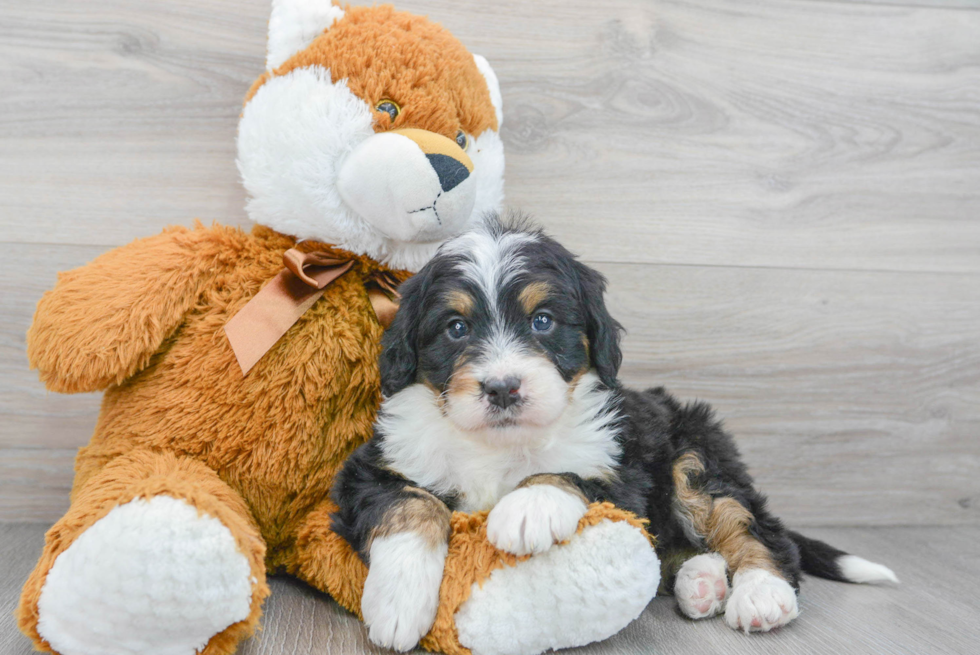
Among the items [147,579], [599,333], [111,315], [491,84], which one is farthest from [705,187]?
[147,579]

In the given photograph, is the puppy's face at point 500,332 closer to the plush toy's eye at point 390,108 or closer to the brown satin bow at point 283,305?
the brown satin bow at point 283,305

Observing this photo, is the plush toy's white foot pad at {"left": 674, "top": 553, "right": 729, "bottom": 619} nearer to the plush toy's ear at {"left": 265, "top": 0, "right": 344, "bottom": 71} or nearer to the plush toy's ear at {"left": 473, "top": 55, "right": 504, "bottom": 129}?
the plush toy's ear at {"left": 473, "top": 55, "right": 504, "bottom": 129}

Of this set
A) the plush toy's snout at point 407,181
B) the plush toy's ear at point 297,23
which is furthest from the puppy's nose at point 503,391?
the plush toy's ear at point 297,23

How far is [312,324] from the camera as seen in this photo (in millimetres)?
1823

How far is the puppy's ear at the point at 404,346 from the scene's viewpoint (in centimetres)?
171

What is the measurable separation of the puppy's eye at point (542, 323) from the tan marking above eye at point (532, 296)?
2cm

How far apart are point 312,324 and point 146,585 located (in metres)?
0.73

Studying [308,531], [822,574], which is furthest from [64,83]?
[822,574]

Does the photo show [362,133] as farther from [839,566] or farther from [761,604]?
[839,566]

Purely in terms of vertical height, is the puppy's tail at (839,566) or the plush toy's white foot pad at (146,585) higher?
the plush toy's white foot pad at (146,585)

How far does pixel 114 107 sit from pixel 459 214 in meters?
1.28

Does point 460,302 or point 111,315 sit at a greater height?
point 460,302

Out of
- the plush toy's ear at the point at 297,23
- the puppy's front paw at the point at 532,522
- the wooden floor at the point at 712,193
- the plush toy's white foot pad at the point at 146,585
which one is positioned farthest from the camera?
the wooden floor at the point at 712,193

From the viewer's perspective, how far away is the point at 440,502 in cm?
167
